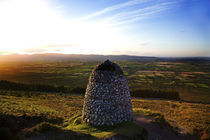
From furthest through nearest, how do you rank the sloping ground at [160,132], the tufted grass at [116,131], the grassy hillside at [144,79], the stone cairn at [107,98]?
the grassy hillside at [144,79] < the sloping ground at [160,132] < the stone cairn at [107,98] < the tufted grass at [116,131]

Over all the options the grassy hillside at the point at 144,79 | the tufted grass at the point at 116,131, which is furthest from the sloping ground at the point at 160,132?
the grassy hillside at the point at 144,79

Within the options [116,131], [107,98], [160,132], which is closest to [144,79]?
[160,132]

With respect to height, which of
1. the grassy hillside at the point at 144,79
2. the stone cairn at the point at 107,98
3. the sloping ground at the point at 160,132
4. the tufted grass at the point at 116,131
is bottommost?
the grassy hillside at the point at 144,79

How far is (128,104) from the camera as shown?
1034 centimetres

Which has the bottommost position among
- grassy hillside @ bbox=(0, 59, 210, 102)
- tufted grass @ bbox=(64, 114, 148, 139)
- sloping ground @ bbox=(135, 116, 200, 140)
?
grassy hillside @ bbox=(0, 59, 210, 102)

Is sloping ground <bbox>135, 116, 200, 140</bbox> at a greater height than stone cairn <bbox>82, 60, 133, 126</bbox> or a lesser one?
lesser

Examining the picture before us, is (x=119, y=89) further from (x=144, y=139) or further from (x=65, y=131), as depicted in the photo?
(x=65, y=131)

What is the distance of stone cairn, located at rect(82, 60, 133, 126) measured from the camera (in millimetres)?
9523

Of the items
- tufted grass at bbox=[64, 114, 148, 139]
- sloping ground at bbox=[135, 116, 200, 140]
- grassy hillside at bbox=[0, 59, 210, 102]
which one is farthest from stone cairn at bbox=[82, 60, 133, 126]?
grassy hillside at bbox=[0, 59, 210, 102]

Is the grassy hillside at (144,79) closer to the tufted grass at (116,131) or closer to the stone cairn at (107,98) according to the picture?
the stone cairn at (107,98)

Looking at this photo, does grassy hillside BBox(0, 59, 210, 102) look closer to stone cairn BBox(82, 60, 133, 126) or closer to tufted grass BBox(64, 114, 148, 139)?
stone cairn BBox(82, 60, 133, 126)

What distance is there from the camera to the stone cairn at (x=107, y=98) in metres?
9.52

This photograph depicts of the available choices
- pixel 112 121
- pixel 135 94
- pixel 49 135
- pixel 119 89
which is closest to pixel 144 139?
pixel 112 121

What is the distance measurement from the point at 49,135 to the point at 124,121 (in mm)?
4969
